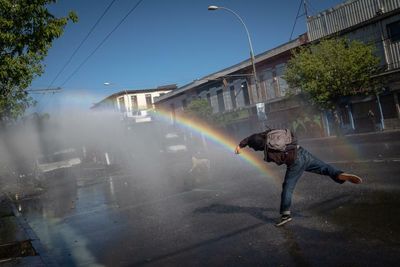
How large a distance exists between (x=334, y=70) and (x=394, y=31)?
506 cm

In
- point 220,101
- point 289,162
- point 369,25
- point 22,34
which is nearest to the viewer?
point 289,162

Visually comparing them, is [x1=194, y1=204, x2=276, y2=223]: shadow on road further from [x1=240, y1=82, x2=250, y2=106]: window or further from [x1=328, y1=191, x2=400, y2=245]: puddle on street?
[x1=240, y1=82, x2=250, y2=106]: window

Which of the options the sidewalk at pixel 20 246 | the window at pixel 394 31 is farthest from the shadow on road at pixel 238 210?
the window at pixel 394 31

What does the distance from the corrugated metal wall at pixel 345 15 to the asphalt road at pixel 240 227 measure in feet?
55.0

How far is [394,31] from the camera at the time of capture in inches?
974

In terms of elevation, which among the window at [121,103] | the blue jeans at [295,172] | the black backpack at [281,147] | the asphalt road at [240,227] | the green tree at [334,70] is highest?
the window at [121,103]

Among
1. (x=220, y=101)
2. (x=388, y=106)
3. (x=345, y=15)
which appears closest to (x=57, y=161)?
(x=220, y=101)

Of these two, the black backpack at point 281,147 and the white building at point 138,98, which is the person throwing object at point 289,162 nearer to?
the black backpack at point 281,147

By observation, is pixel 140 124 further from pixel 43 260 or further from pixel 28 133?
pixel 43 260

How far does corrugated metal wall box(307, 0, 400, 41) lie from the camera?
25.0 meters

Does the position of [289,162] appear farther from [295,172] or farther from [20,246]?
[20,246]

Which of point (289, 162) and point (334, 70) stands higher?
point (334, 70)

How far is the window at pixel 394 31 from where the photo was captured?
965 inches

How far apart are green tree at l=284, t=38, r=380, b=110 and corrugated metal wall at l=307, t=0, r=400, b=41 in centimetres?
307
